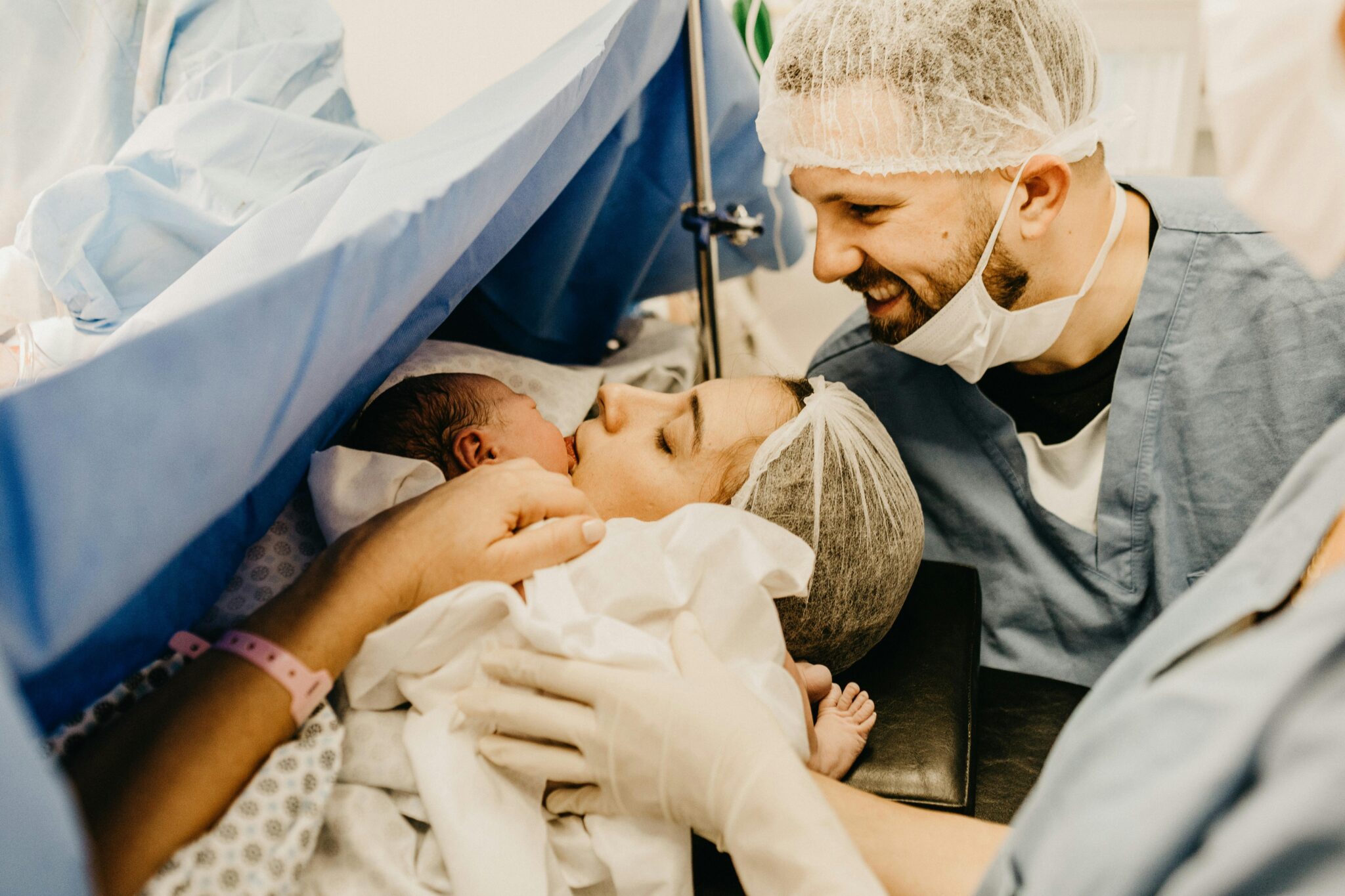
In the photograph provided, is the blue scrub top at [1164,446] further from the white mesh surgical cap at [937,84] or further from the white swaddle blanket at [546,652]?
the white swaddle blanket at [546,652]

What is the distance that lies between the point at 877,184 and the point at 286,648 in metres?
0.98

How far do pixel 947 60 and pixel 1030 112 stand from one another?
151mm

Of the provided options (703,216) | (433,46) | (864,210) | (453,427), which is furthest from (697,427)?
(433,46)

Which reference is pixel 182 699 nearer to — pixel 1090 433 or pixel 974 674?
pixel 974 674

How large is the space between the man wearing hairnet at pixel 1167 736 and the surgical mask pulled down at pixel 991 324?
26.4 inches

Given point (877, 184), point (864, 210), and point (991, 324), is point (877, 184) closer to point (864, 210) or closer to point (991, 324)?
point (864, 210)

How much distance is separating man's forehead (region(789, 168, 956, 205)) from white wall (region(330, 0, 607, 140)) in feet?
3.57

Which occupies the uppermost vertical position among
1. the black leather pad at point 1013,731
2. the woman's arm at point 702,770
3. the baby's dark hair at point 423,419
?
the baby's dark hair at point 423,419

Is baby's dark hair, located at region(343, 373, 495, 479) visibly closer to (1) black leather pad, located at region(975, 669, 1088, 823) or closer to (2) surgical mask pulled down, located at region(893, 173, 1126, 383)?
(2) surgical mask pulled down, located at region(893, 173, 1126, 383)

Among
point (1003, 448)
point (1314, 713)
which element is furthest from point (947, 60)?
point (1314, 713)

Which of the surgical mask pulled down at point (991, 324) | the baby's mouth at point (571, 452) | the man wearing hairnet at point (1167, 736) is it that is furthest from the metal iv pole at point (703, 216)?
the man wearing hairnet at point (1167, 736)

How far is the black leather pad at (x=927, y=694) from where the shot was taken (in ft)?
3.41

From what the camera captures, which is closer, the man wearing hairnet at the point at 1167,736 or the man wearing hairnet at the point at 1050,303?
the man wearing hairnet at the point at 1167,736

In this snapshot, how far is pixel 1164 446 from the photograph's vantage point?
1308mm
